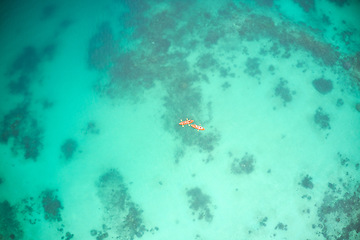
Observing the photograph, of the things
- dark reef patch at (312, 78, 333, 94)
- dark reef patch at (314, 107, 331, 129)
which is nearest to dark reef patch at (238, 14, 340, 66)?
dark reef patch at (312, 78, 333, 94)

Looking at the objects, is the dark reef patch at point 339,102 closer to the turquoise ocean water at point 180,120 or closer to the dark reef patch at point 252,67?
the turquoise ocean water at point 180,120

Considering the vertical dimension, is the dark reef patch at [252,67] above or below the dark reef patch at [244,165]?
above

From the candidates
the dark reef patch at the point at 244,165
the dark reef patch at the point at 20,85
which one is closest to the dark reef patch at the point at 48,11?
the dark reef patch at the point at 20,85

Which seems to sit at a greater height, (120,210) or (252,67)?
(252,67)

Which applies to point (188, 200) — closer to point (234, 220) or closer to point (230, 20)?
point (234, 220)

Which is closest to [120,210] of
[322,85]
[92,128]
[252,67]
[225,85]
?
[92,128]

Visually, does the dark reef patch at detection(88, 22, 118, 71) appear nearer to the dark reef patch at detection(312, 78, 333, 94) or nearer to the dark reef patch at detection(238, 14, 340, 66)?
the dark reef patch at detection(238, 14, 340, 66)

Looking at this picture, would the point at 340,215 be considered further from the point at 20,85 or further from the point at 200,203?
the point at 20,85
